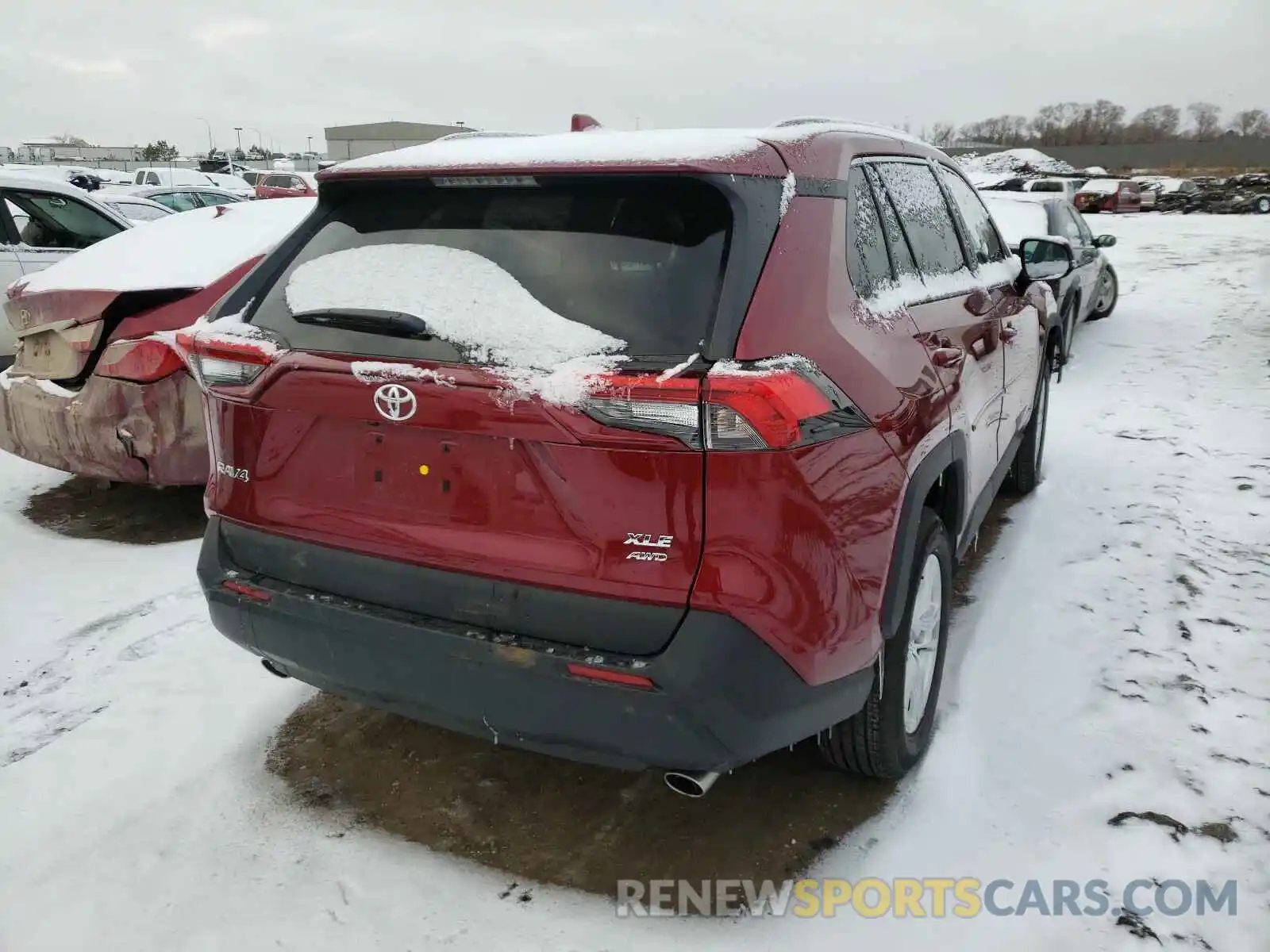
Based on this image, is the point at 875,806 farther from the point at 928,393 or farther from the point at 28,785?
the point at 28,785

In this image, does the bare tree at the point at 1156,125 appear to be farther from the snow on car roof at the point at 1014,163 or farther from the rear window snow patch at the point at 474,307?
the rear window snow patch at the point at 474,307

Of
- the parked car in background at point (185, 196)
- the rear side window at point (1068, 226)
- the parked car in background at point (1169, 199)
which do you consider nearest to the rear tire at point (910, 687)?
the rear side window at point (1068, 226)

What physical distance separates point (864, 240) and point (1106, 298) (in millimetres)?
10291

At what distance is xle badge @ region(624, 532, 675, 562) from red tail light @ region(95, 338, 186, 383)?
318 cm

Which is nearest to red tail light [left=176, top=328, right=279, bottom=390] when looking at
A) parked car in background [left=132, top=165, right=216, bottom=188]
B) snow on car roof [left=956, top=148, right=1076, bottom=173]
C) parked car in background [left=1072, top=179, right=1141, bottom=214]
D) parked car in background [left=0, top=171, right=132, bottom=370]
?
parked car in background [left=0, top=171, right=132, bottom=370]

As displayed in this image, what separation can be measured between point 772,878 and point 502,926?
2.33 feet

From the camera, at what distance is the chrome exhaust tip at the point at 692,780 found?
6.69 feet

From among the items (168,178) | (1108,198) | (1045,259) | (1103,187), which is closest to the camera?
(1045,259)

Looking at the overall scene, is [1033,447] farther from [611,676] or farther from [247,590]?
[247,590]

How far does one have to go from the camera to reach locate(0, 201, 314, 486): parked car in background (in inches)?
167

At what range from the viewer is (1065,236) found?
9070 mm

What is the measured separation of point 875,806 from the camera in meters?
2.63

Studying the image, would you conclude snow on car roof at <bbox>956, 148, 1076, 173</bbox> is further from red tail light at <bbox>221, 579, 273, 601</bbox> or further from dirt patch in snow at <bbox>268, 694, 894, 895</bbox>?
red tail light at <bbox>221, 579, 273, 601</bbox>

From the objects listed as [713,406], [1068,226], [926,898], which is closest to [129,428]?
[713,406]
